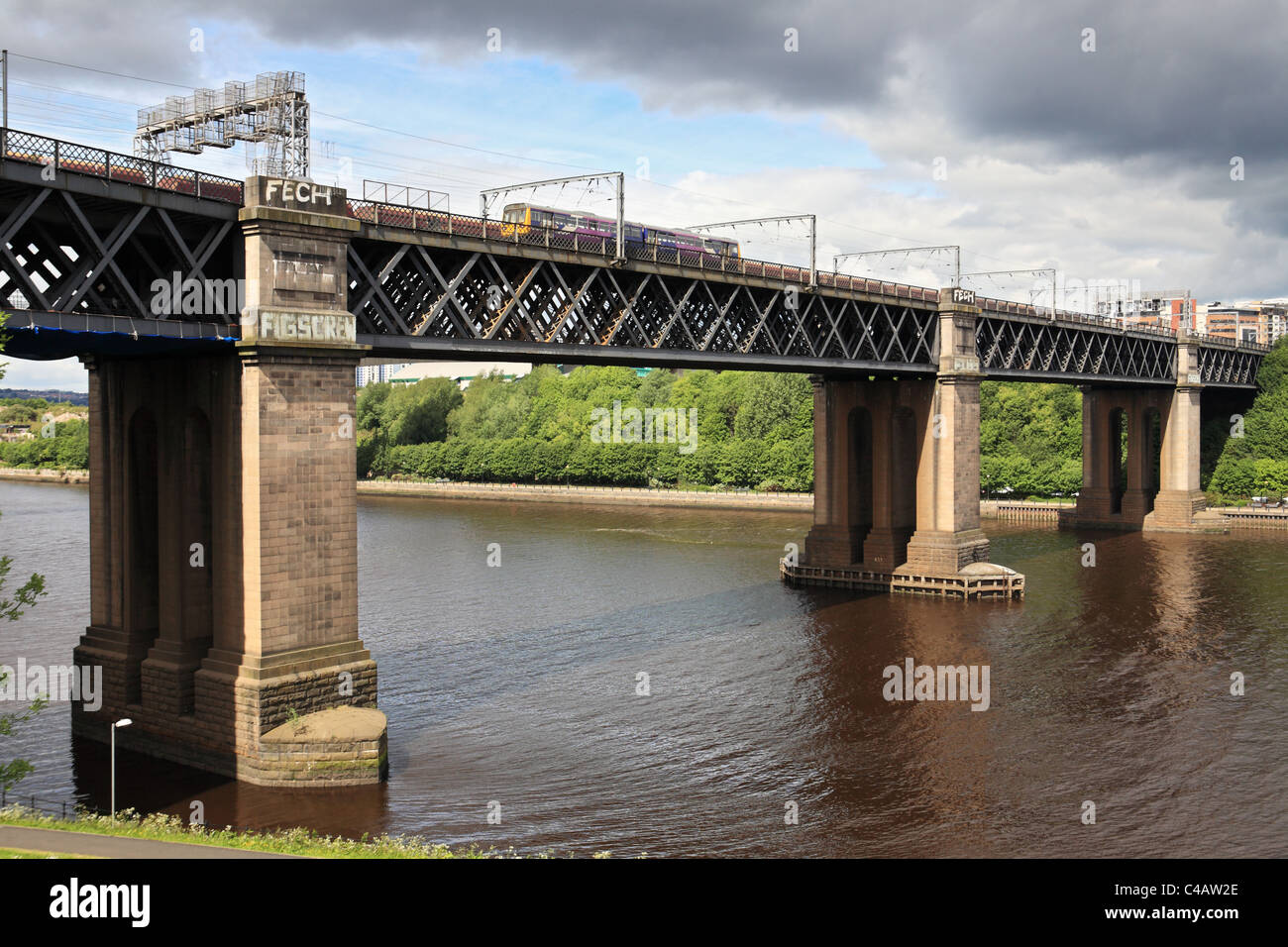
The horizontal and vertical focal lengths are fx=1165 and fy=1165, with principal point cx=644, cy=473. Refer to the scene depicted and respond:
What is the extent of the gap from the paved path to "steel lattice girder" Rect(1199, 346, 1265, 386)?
281ft

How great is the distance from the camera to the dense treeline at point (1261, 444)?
3583 inches

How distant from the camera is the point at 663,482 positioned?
393 ft

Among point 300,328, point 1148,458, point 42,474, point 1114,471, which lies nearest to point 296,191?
point 300,328

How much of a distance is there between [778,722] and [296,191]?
18.9 meters

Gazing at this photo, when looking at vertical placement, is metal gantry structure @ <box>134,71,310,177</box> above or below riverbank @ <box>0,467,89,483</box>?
above

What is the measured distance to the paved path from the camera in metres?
17.5

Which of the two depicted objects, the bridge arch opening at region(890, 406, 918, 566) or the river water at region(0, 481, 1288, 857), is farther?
the bridge arch opening at region(890, 406, 918, 566)

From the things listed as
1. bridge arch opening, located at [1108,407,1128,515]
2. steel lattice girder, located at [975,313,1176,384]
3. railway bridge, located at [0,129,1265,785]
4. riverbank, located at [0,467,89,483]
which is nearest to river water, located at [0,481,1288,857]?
railway bridge, located at [0,129,1265,785]

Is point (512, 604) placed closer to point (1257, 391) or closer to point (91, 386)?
point (91, 386)

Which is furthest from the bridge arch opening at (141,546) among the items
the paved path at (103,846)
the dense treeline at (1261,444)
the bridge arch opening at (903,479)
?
the dense treeline at (1261,444)

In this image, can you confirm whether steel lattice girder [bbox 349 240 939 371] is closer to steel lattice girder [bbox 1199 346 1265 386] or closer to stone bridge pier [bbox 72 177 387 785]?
stone bridge pier [bbox 72 177 387 785]

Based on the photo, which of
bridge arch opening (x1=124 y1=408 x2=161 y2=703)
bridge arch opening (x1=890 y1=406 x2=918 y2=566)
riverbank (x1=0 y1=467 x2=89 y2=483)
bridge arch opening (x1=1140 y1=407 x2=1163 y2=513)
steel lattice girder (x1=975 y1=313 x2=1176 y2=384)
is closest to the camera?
bridge arch opening (x1=124 y1=408 x2=161 y2=703)
